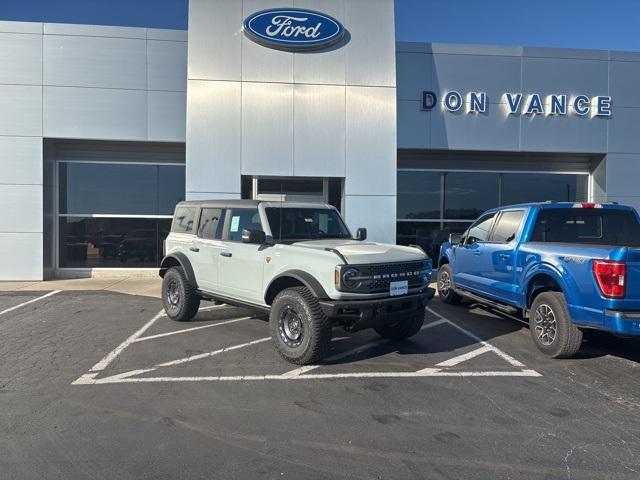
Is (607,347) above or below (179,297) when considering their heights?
below

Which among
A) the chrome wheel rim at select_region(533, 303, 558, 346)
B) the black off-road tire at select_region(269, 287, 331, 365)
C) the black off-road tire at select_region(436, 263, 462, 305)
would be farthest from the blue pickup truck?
the black off-road tire at select_region(269, 287, 331, 365)

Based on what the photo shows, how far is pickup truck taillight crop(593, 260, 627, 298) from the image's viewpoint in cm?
479

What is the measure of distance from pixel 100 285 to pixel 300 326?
892 centimetres

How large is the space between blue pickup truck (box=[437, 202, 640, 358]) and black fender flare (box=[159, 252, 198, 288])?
4.77 meters

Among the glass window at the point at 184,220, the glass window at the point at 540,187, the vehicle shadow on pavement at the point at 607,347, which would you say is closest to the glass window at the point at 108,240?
the glass window at the point at 184,220

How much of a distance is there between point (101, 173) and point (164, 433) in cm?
1207

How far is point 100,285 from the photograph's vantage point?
12.2m

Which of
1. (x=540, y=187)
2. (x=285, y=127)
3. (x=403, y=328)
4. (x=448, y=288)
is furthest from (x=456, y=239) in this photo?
(x=540, y=187)

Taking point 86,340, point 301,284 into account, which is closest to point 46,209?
point 86,340

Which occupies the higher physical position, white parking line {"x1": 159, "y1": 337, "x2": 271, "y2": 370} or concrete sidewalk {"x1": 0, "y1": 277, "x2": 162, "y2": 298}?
concrete sidewalk {"x1": 0, "y1": 277, "x2": 162, "y2": 298}

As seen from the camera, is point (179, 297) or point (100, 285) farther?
point (100, 285)

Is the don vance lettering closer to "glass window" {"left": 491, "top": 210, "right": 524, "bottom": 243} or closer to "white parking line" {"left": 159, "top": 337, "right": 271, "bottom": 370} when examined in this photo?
"glass window" {"left": 491, "top": 210, "right": 524, "bottom": 243}

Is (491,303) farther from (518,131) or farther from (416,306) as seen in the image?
(518,131)

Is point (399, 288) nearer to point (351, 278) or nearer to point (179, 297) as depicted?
point (351, 278)
